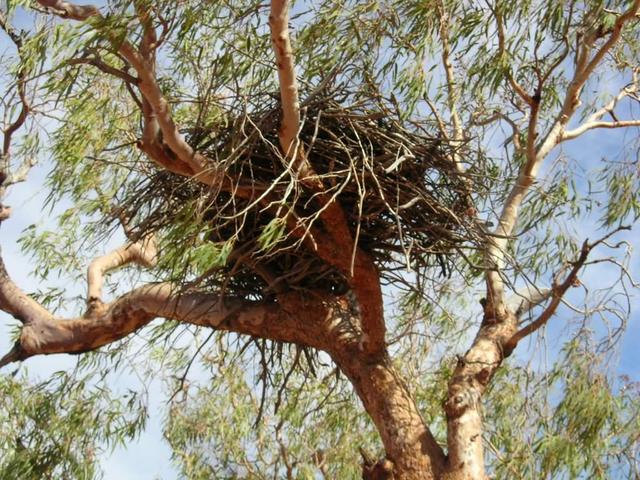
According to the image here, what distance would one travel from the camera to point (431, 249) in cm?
369

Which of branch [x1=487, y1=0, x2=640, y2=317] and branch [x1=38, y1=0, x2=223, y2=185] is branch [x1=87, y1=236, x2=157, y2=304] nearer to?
branch [x1=38, y1=0, x2=223, y2=185]

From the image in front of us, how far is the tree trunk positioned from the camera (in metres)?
3.46

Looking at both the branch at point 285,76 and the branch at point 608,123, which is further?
the branch at point 608,123

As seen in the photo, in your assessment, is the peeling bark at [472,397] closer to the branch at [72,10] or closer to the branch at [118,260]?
the branch at [118,260]

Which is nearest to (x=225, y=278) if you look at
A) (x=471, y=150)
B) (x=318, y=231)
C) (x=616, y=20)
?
(x=318, y=231)

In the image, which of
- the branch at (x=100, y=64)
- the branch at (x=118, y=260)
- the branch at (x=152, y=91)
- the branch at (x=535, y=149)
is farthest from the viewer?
the branch at (x=118, y=260)

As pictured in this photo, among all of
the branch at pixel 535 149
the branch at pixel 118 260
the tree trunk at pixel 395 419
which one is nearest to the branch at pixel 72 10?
the branch at pixel 118 260

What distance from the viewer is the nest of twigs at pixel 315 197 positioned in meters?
3.44

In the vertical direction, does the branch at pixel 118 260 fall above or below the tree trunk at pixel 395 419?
above

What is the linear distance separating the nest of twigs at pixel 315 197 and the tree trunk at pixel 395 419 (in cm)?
36

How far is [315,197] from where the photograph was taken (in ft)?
11.6

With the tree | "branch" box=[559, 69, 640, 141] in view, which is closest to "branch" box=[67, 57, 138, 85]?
the tree

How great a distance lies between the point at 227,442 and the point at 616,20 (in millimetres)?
3790

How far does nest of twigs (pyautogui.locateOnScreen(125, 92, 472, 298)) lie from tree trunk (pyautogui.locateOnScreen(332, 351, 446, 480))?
363 millimetres
